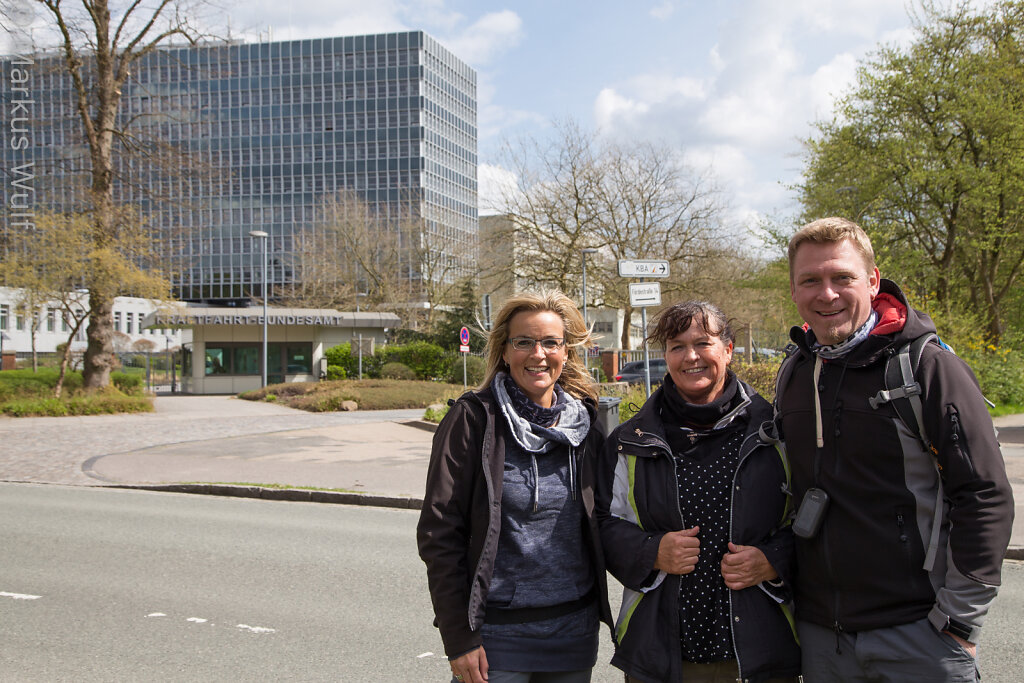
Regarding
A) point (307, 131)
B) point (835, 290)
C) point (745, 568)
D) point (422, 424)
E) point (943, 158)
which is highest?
point (307, 131)

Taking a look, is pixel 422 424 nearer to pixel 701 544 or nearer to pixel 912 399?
pixel 701 544

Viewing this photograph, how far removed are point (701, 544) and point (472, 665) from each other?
778 millimetres

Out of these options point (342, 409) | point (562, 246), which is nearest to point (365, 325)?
point (562, 246)

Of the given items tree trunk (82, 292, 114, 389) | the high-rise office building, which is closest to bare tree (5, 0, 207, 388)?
tree trunk (82, 292, 114, 389)

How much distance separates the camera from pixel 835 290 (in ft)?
7.75

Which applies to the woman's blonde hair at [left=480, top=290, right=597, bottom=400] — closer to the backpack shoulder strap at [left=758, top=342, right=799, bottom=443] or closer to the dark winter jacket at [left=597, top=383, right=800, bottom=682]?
the dark winter jacket at [left=597, top=383, right=800, bottom=682]

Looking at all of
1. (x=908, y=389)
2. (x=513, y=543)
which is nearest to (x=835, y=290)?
(x=908, y=389)

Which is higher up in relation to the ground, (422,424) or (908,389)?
(908,389)

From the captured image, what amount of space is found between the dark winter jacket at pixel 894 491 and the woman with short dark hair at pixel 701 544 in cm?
11

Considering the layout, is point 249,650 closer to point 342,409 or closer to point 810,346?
point 810,346

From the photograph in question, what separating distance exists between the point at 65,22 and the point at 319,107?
236ft

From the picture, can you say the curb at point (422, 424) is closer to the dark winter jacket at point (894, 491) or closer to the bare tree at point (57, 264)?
the bare tree at point (57, 264)

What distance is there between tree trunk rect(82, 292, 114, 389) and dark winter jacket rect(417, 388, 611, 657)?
24853 mm

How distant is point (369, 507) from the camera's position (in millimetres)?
9922
